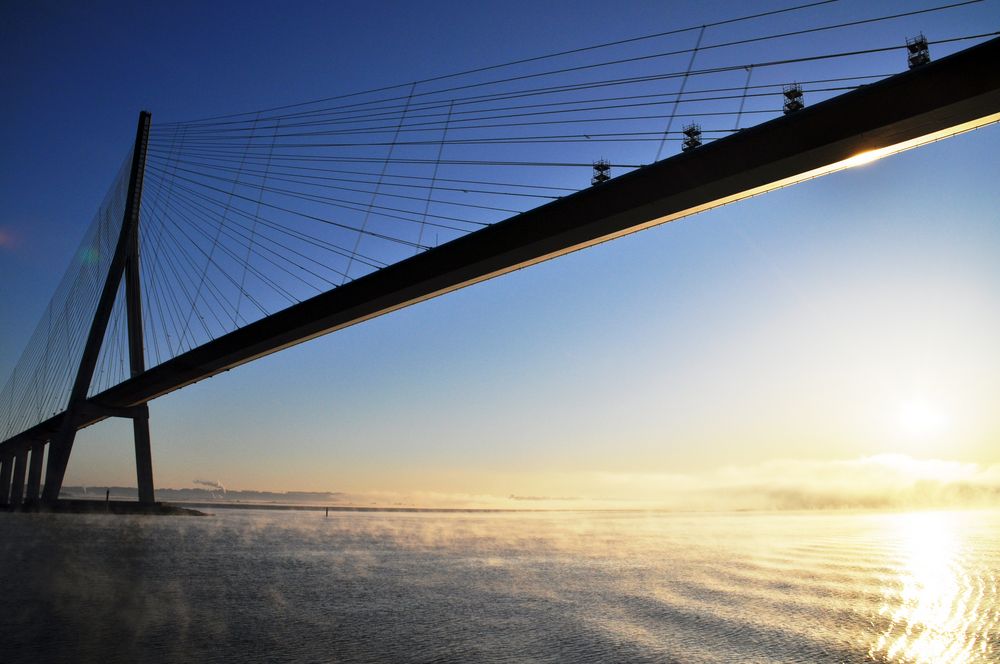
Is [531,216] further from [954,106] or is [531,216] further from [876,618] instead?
[876,618]

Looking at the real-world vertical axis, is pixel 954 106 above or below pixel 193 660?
above

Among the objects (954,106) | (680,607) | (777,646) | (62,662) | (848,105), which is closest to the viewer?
(62,662)

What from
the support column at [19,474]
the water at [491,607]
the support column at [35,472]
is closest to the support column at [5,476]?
the support column at [19,474]

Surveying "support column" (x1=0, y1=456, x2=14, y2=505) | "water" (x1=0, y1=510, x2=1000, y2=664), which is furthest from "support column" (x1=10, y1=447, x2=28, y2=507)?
"water" (x1=0, y1=510, x2=1000, y2=664)

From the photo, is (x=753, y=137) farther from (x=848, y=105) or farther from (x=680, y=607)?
(x=680, y=607)

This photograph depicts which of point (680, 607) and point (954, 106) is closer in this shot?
point (680, 607)

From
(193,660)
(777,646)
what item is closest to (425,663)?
(193,660)

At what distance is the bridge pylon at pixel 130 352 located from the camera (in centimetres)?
4847

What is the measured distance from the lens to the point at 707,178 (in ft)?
66.8

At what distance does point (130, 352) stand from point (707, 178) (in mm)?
45160

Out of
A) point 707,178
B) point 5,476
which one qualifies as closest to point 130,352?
point 707,178

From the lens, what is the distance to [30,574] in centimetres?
1631

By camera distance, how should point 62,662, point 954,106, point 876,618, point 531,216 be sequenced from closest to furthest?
1. point 62,662
2. point 876,618
3. point 954,106
4. point 531,216

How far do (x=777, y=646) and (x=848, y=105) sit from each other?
1486 centimetres
